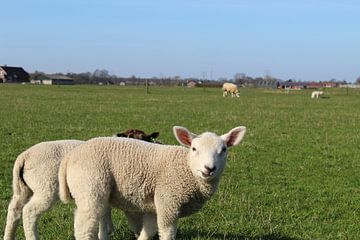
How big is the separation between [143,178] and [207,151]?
2.28ft

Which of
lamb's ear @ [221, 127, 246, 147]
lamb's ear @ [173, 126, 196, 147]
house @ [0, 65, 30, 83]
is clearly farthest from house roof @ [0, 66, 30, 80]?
lamb's ear @ [221, 127, 246, 147]

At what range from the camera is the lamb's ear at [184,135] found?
517 centimetres

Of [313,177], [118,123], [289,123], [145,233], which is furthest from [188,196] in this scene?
[289,123]

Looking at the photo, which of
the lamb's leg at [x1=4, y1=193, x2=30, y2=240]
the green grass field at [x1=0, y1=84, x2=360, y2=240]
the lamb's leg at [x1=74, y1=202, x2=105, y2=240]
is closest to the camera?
the lamb's leg at [x1=74, y1=202, x2=105, y2=240]

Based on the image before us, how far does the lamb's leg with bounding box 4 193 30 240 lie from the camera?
5.51 meters

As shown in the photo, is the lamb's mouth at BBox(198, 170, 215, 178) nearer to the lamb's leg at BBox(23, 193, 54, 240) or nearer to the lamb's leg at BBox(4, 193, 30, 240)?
the lamb's leg at BBox(23, 193, 54, 240)

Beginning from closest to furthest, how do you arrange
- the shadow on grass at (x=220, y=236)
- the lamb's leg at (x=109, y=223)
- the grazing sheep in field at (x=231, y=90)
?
1. the lamb's leg at (x=109, y=223)
2. the shadow on grass at (x=220, y=236)
3. the grazing sheep in field at (x=231, y=90)

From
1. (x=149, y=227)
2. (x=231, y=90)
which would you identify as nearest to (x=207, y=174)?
(x=149, y=227)

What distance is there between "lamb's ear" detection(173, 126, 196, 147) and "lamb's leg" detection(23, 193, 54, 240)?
137 cm

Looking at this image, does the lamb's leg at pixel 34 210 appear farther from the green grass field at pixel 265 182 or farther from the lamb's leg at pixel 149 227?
the lamb's leg at pixel 149 227

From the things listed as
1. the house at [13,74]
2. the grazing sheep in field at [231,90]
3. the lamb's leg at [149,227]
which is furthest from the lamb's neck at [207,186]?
the house at [13,74]

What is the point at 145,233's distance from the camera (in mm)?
5383

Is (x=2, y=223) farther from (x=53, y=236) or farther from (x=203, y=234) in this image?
(x=203, y=234)

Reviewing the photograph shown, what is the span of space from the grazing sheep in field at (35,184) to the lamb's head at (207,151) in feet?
3.53
